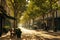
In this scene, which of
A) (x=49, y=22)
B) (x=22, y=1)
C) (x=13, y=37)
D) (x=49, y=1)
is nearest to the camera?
(x=13, y=37)

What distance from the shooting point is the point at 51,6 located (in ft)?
120

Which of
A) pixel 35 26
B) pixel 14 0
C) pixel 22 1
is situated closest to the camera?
pixel 14 0

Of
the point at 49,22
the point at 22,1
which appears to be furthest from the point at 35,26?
the point at 22,1

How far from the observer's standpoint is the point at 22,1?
31484 millimetres

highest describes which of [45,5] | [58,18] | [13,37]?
[45,5]

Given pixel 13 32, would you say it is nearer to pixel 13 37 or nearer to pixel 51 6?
pixel 13 37

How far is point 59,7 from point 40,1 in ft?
22.2

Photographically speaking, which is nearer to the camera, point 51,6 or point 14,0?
point 14,0

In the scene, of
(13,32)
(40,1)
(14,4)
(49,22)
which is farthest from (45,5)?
(13,32)

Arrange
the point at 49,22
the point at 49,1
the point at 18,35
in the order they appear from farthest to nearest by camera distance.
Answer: the point at 49,22 < the point at 49,1 < the point at 18,35

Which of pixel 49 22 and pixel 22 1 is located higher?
pixel 22 1

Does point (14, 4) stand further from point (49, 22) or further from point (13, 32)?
point (49, 22)

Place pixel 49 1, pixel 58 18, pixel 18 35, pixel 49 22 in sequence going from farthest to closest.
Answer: pixel 49 22
pixel 58 18
pixel 49 1
pixel 18 35

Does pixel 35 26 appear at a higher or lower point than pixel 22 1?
lower
